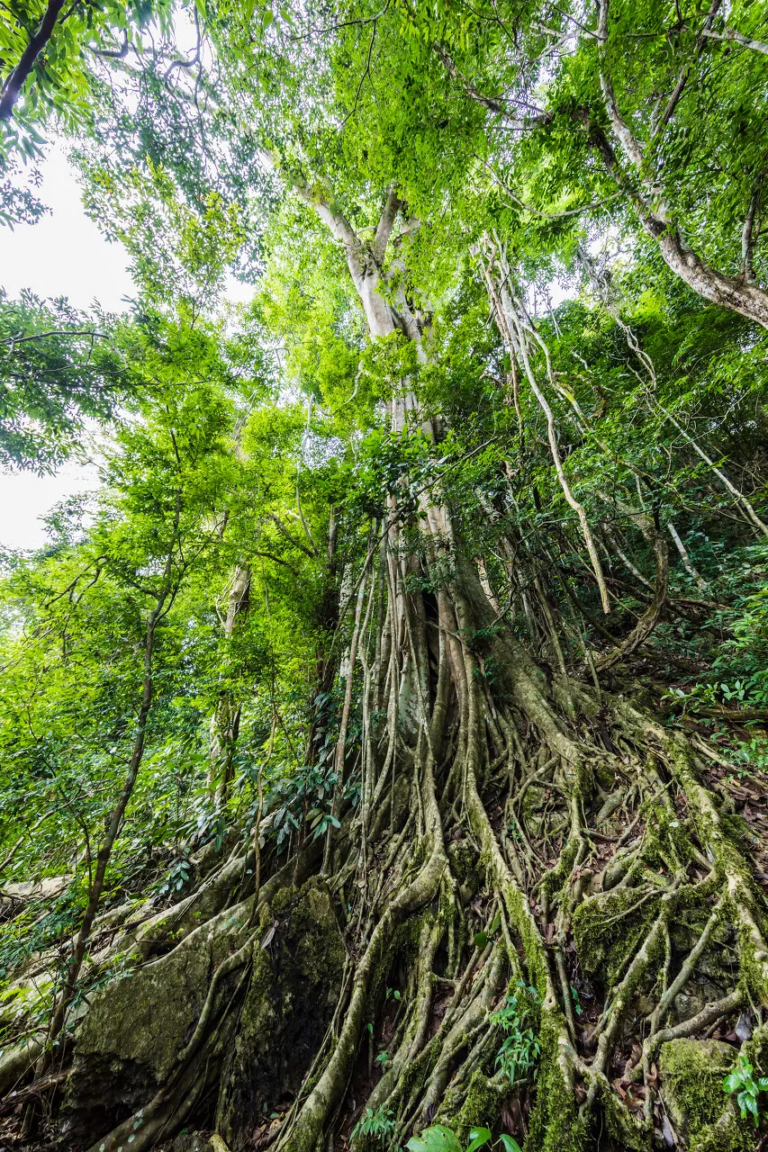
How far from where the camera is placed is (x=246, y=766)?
3.40 metres

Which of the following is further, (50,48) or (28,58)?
(50,48)

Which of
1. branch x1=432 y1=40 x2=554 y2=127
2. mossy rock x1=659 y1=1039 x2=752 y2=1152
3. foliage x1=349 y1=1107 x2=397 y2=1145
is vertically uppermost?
branch x1=432 y1=40 x2=554 y2=127

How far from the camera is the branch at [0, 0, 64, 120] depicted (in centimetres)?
135

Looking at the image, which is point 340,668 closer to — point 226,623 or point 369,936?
point 369,936

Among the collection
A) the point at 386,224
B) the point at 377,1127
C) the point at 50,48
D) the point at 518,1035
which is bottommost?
the point at 377,1127

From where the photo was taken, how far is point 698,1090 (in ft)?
3.77

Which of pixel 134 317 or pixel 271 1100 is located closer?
pixel 271 1100

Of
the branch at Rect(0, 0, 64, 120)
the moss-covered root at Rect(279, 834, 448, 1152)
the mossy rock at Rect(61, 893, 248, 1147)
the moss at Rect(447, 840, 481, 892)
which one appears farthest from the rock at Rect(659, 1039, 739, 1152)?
the branch at Rect(0, 0, 64, 120)

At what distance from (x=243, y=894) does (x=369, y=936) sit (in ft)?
3.59

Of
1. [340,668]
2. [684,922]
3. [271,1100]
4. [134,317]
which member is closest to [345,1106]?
[271,1100]

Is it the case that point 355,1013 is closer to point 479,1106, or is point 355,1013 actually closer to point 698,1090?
point 479,1106

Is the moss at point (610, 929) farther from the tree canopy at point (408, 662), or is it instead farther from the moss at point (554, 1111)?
the moss at point (554, 1111)

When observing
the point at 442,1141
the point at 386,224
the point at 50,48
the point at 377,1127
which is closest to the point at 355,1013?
the point at 377,1127

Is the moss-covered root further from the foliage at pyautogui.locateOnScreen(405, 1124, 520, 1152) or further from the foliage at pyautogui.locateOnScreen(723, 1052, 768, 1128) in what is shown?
the foliage at pyautogui.locateOnScreen(723, 1052, 768, 1128)
